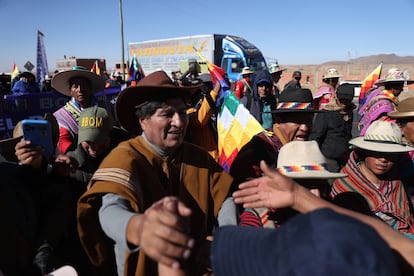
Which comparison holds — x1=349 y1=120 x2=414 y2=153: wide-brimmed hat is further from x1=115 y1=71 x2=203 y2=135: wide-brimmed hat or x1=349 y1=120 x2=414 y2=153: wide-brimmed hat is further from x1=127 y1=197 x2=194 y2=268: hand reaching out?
x1=127 y1=197 x2=194 y2=268: hand reaching out

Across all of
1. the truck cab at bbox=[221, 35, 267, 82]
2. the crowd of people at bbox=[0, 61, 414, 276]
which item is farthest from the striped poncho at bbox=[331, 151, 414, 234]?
the truck cab at bbox=[221, 35, 267, 82]

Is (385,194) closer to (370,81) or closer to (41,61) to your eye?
(370,81)

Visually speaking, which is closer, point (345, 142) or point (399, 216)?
point (399, 216)

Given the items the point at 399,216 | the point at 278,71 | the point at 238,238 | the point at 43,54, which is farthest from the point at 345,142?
the point at 43,54

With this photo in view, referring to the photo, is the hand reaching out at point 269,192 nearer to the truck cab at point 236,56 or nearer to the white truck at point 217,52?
the white truck at point 217,52

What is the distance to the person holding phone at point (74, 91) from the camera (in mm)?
3258

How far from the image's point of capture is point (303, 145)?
1814 millimetres

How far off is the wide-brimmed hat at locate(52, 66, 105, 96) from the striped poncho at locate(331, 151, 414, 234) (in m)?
2.92

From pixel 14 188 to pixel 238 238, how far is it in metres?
1.43

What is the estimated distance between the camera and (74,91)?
3.73m

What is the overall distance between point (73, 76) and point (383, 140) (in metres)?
3.32

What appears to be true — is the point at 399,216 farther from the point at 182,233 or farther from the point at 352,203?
the point at 182,233

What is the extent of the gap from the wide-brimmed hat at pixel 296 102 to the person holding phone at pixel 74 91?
205 centimetres

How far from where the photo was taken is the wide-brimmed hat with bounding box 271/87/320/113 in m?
2.54
